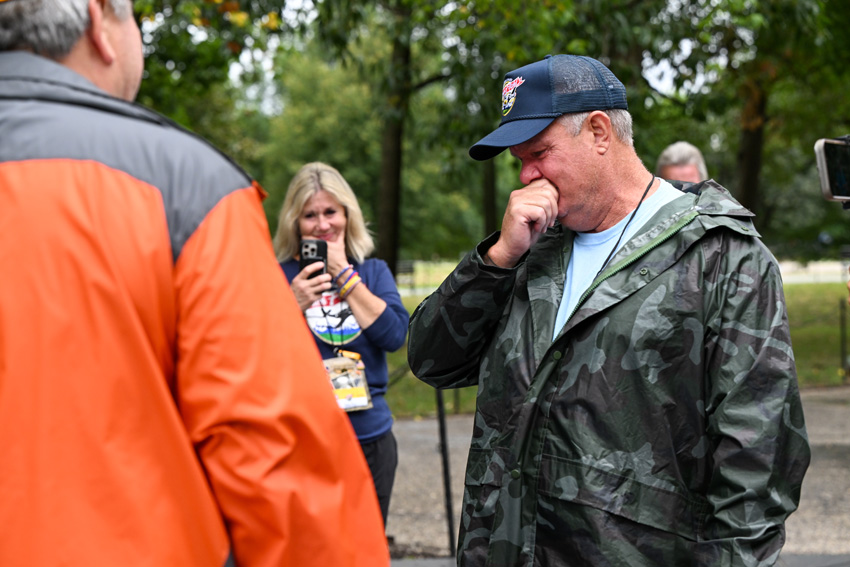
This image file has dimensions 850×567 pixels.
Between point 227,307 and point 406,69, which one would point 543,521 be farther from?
point 406,69

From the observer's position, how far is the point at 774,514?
1.96 meters

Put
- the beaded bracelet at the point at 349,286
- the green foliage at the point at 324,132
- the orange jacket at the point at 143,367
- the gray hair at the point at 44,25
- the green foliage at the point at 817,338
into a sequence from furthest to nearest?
the green foliage at the point at 324,132, the green foliage at the point at 817,338, the beaded bracelet at the point at 349,286, the gray hair at the point at 44,25, the orange jacket at the point at 143,367

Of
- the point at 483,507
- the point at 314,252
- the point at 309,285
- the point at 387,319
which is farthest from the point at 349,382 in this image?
the point at 483,507

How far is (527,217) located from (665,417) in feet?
1.95

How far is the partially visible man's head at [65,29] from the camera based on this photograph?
4.65 ft

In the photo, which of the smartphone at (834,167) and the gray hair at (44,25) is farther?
the smartphone at (834,167)

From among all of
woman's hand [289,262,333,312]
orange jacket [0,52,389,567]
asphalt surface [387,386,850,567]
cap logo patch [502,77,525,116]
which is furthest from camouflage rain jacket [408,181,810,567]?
asphalt surface [387,386,850,567]

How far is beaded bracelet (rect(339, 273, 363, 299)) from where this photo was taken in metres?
3.75

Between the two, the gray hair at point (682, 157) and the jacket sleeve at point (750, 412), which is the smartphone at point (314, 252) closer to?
the jacket sleeve at point (750, 412)

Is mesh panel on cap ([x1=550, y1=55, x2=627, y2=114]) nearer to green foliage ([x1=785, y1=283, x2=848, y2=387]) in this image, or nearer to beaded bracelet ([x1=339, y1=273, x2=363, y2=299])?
beaded bracelet ([x1=339, y1=273, x2=363, y2=299])

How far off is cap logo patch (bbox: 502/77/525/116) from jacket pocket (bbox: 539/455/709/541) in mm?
946

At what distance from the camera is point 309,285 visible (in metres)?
3.67

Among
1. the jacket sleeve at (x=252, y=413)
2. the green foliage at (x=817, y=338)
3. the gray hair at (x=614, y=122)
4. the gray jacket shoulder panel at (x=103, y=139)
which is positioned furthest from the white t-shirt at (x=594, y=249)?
the green foliage at (x=817, y=338)

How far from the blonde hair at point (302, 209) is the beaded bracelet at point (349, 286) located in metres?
0.24
